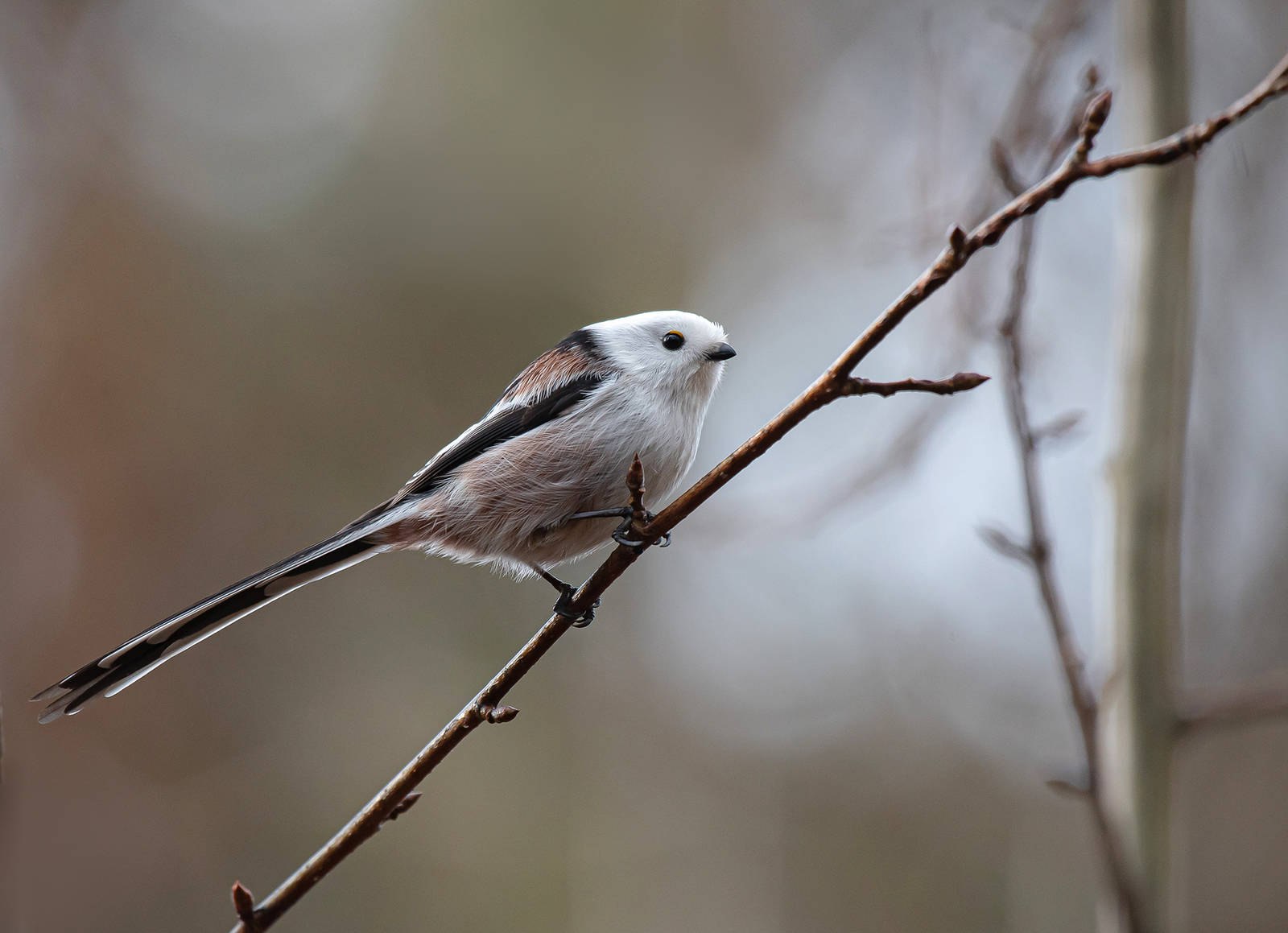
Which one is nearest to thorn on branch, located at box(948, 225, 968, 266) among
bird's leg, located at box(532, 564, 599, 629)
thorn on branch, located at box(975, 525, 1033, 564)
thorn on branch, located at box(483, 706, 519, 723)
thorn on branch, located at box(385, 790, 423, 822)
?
thorn on branch, located at box(975, 525, 1033, 564)

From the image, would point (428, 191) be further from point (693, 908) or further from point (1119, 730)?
point (1119, 730)

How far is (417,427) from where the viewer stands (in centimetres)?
836

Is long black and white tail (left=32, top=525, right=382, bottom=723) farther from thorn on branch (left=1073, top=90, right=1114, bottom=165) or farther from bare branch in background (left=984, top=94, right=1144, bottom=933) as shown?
thorn on branch (left=1073, top=90, right=1114, bottom=165)

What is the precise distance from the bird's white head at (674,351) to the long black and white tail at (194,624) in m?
1.03

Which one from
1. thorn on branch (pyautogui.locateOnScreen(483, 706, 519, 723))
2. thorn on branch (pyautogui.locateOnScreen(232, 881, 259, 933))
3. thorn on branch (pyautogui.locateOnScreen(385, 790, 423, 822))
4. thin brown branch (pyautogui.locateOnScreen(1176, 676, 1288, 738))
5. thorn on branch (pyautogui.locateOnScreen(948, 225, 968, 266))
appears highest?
thorn on branch (pyautogui.locateOnScreen(948, 225, 968, 266))

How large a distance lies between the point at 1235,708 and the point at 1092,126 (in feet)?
3.64

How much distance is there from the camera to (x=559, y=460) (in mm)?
3164

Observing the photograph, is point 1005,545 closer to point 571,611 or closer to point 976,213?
point 571,611

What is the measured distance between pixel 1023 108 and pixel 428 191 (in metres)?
7.12

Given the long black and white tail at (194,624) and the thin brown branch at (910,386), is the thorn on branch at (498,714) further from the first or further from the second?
the thin brown branch at (910,386)

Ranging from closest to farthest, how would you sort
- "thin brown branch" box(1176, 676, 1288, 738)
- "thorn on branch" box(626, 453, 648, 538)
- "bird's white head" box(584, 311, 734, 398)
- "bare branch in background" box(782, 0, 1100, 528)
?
1. "thin brown branch" box(1176, 676, 1288, 738)
2. "thorn on branch" box(626, 453, 648, 538)
3. "bare branch in background" box(782, 0, 1100, 528)
4. "bird's white head" box(584, 311, 734, 398)

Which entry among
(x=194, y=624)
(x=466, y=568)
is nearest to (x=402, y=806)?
(x=194, y=624)

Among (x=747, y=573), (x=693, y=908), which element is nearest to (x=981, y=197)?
(x=747, y=573)

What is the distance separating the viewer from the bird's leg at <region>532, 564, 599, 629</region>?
2.35 m
